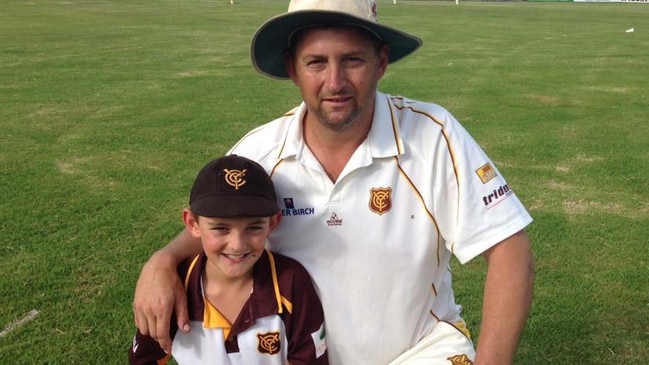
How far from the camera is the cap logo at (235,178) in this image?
8.30 feet

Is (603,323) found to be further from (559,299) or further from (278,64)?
(278,64)

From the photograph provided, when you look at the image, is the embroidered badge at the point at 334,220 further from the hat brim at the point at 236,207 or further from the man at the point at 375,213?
the hat brim at the point at 236,207

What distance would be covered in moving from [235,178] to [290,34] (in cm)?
61

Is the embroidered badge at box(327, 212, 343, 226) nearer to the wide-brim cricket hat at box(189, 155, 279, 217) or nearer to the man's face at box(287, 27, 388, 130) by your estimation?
the wide-brim cricket hat at box(189, 155, 279, 217)

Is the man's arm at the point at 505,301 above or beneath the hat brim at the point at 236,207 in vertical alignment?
beneath

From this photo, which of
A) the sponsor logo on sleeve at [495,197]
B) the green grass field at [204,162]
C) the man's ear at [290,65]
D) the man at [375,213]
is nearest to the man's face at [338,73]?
the man at [375,213]

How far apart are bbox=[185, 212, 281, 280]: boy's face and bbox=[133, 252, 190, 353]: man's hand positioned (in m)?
0.18

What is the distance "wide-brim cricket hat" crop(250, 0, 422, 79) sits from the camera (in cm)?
244

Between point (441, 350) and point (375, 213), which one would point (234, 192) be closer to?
point (375, 213)

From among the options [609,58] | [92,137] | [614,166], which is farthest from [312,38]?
[609,58]

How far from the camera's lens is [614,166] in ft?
24.3

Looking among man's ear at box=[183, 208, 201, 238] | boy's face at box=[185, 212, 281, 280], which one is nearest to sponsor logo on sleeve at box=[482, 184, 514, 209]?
boy's face at box=[185, 212, 281, 280]

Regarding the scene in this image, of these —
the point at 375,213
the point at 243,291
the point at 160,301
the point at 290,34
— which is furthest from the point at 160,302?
the point at 290,34

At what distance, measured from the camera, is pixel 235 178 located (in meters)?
2.54
